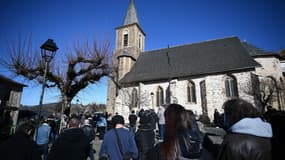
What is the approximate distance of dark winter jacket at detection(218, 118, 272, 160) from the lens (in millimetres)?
1647

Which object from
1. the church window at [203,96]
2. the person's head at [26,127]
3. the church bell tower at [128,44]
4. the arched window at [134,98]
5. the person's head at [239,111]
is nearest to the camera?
the person's head at [239,111]

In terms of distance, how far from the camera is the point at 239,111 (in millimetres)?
1915

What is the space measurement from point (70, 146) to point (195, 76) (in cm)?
1809

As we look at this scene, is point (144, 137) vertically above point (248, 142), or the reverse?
point (248, 142)

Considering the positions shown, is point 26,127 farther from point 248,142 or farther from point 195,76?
point 195,76

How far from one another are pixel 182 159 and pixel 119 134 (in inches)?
65.6

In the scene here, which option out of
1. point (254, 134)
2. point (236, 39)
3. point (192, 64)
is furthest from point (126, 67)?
point (254, 134)

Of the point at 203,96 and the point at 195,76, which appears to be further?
the point at 195,76

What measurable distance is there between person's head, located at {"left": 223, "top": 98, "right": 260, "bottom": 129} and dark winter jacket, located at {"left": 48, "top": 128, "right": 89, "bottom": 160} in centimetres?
244

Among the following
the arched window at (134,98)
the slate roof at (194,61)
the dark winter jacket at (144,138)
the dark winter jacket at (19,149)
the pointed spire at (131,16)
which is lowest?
the dark winter jacket at (144,138)

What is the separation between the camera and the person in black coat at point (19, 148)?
6.64ft

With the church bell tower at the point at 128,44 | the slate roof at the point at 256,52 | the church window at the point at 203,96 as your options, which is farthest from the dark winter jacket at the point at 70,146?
the slate roof at the point at 256,52

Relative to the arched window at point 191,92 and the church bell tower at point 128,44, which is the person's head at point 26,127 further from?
the church bell tower at point 128,44

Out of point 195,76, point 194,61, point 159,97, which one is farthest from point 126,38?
point 195,76
